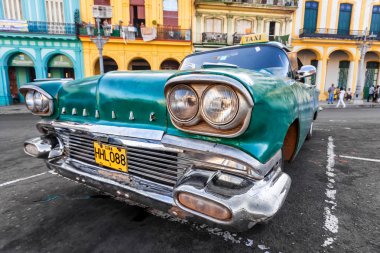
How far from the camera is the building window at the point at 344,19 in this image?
19.9 m

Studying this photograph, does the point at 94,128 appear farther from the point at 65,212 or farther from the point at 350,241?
the point at 350,241

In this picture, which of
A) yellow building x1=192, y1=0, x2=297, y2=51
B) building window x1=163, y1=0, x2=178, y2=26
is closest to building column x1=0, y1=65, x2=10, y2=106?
building window x1=163, y1=0, x2=178, y2=26

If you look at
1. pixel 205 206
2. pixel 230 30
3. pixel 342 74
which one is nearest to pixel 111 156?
pixel 205 206

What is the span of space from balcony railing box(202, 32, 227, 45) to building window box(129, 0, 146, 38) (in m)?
4.79

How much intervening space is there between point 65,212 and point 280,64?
8.59 ft

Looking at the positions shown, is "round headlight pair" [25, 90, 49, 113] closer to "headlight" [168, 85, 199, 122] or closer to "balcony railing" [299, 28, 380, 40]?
"headlight" [168, 85, 199, 122]

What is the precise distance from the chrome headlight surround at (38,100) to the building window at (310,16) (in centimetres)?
2223

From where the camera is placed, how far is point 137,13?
17.3 meters

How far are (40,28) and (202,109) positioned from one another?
18.9 m

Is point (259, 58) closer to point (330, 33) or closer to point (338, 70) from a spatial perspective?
point (330, 33)

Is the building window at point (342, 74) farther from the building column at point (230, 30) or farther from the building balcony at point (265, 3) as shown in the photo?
the building column at point (230, 30)

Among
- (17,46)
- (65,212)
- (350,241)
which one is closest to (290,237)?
(350,241)

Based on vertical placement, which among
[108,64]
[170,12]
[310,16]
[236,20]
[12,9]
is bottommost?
[108,64]

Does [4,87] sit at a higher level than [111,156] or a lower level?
higher
